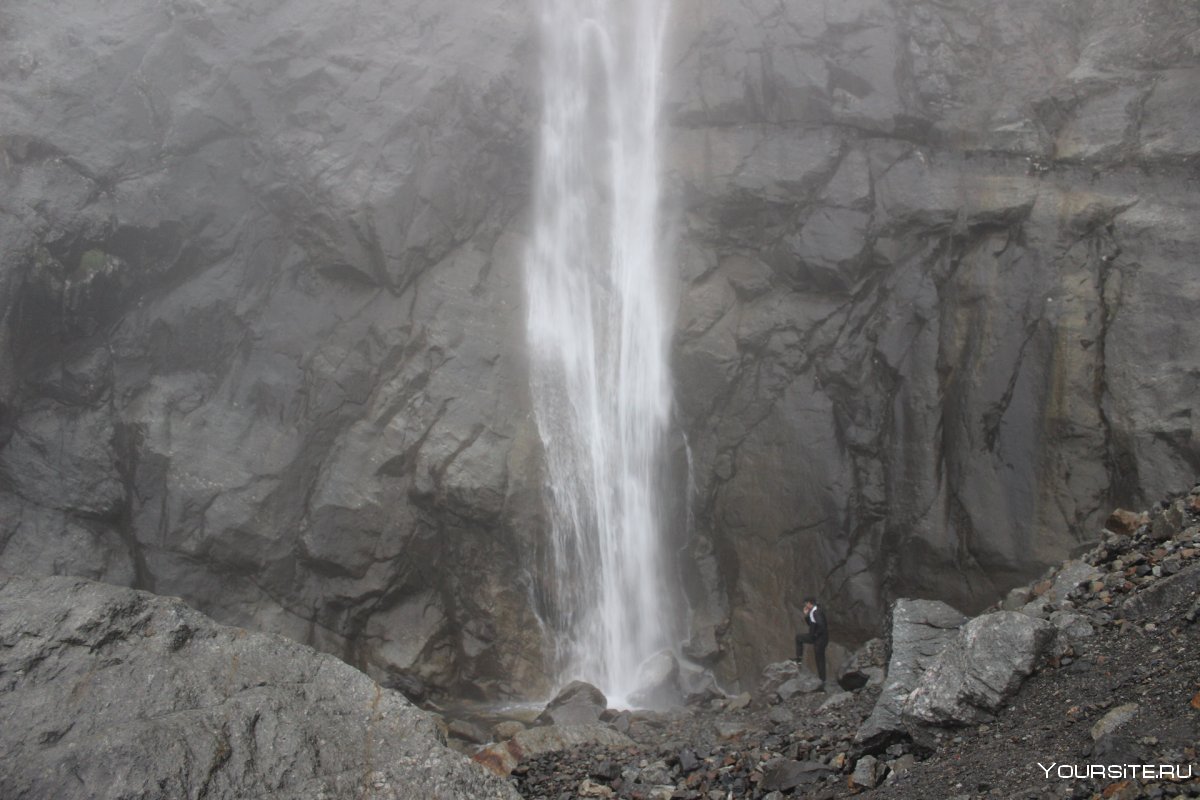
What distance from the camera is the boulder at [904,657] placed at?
958 cm

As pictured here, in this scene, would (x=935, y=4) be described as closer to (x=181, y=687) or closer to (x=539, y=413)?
(x=539, y=413)

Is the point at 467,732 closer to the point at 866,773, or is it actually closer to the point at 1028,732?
the point at 866,773

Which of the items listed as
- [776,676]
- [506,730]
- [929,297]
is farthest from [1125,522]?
[506,730]

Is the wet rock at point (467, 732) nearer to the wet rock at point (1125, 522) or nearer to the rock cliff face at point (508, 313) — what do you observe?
the rock cliff face at point (508, 313)

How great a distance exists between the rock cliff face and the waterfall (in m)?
0.61

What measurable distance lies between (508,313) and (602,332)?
200 cm

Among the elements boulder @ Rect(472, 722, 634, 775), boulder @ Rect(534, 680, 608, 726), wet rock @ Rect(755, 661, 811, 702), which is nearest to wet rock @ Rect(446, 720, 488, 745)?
boulder @ Rect(534, 680, 608, 726)

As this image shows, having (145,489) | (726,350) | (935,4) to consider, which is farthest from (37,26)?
(935,4)

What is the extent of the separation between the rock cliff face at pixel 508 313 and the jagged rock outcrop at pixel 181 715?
24.3 ft

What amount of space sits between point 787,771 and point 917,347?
9477mm

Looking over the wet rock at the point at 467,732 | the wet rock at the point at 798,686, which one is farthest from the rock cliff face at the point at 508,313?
the wet rock at the point at 798,686

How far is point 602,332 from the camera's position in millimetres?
18766

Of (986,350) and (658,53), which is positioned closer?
(986,350)

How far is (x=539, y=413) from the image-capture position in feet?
57.6
